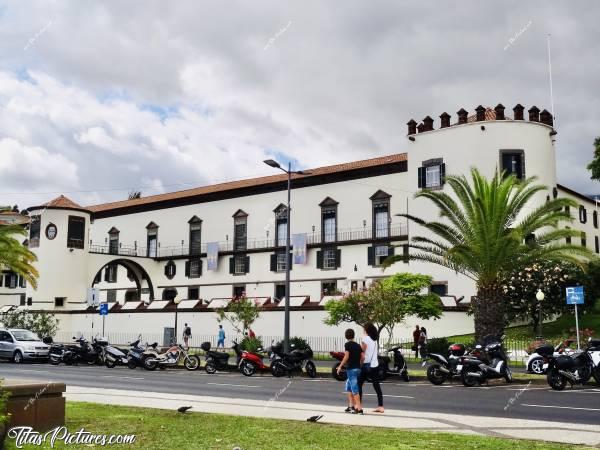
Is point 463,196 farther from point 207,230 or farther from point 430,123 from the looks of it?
point 207,230

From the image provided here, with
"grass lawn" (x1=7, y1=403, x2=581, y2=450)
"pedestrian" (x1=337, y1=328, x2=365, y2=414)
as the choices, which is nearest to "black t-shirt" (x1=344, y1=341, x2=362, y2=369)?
"pedestrian" (x1=337, y1=328, x2=365, y2=414)

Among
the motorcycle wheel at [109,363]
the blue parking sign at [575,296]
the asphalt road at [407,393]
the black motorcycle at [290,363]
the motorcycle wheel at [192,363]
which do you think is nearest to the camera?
the asphalt road at [407,393]

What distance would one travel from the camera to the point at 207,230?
205 feet

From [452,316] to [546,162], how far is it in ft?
40.5

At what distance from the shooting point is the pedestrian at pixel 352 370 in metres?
13.3

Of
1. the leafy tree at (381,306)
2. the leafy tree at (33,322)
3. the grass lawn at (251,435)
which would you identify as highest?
the leafy tree at (381,306)

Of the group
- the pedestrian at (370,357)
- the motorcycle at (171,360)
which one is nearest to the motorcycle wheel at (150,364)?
the motorcycle at (171,360)

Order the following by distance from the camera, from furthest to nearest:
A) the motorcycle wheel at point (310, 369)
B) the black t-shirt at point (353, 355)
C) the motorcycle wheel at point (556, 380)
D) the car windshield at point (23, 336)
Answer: the car windshield at point (23, 336)
the motorcycle wheel at point (310, 369)
the motorcycle wheel at point (556, 380)
the black t-shirt at point (353, 355)

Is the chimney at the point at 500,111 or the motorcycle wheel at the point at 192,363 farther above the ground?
the chimney at the point at 500,111

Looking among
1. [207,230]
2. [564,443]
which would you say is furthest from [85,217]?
[564,443]

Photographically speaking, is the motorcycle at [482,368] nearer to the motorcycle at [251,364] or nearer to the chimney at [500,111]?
the motorcycle at [251,364]

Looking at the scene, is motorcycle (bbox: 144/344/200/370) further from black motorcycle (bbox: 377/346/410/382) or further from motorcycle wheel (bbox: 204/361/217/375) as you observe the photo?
black motorcycle (bbox: 377/346/410/382)

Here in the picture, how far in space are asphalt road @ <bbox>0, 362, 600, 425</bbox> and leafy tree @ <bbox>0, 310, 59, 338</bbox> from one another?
23634mm

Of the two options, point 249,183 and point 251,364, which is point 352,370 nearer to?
point 251,364
